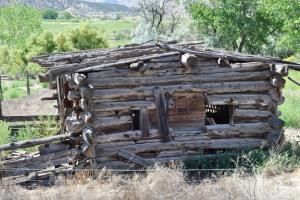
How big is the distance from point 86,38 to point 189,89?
72.7 feet

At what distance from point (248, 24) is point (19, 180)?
22.3m

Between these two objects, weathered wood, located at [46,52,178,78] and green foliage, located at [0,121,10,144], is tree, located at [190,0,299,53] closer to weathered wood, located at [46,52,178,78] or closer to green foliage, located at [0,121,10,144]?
weathered wood, located at [46,52,178,78]

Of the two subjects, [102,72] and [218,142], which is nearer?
[102,72]

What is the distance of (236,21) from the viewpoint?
30.1 metres

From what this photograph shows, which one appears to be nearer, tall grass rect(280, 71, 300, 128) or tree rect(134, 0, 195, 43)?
tall grass rect(280, 71, 300, 128)

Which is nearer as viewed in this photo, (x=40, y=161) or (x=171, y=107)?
(x=40, y=161)

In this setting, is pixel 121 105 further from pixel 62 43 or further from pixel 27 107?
pixel 62 43

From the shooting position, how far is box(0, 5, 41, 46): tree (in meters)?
47.7

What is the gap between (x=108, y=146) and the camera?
11422 millimetres

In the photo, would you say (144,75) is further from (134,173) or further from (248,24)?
(248,24)

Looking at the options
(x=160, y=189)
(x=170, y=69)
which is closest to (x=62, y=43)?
(x=170, y=69)

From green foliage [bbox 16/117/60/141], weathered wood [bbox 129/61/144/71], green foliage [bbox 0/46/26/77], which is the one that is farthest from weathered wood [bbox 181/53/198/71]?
green foliage [bbox 0/46/26/77]

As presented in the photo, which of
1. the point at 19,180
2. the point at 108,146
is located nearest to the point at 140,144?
the point at 108,146

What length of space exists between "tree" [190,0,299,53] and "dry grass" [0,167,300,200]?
1976 centimetres
